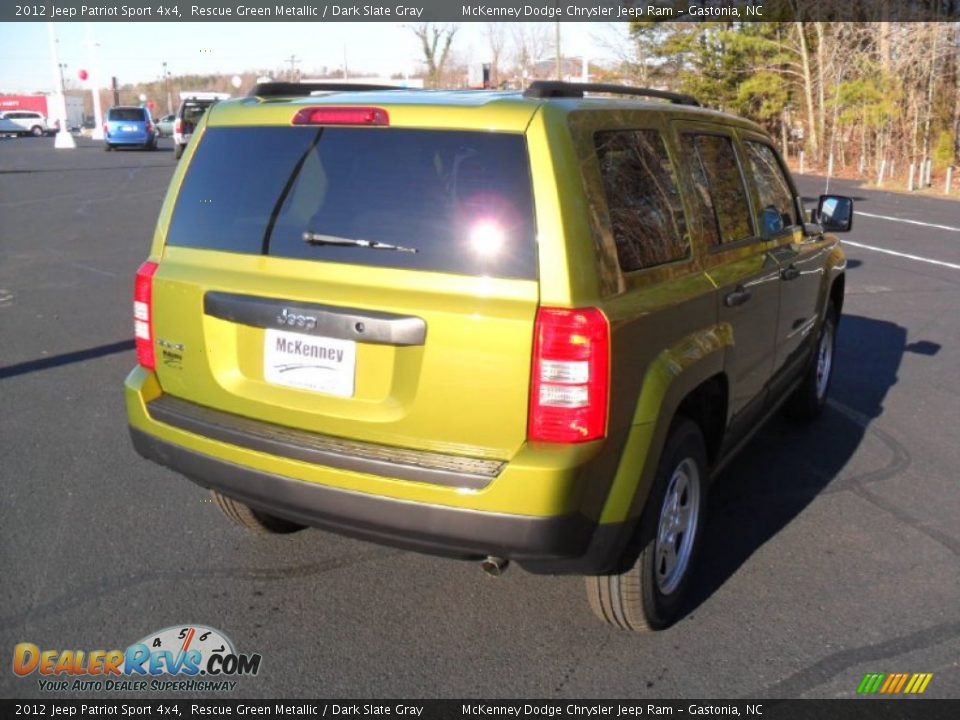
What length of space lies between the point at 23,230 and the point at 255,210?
1283 centimetres

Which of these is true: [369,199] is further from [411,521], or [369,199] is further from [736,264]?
[736,264]

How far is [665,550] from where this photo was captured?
3.42m

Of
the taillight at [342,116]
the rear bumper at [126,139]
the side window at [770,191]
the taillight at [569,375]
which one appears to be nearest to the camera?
the taillight at [569,375]

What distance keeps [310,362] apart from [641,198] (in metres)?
1.26

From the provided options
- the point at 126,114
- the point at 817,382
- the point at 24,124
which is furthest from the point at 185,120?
the point at 24,124

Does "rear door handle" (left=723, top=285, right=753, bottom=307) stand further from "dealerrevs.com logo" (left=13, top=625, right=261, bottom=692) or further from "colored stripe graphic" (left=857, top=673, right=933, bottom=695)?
"dealerrevs.com logo" (left=13, top=625, right=261, bottom=692)

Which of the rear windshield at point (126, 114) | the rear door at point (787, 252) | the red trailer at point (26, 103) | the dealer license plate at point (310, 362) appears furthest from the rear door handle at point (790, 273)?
the red trailer at point (26, 103)

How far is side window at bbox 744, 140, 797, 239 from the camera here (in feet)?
14.2

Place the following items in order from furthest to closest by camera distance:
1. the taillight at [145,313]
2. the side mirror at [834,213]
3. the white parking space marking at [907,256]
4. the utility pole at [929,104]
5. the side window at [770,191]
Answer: the utility pole at [929,104] < the white parking space marking at [907,256] < the side mirror at [834,213] < the side window at [770,191] < the taillight at [145,313]

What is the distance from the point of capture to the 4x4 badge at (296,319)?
2.92m

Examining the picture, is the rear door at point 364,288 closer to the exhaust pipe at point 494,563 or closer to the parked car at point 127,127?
the exhaust pipe at point 494,563

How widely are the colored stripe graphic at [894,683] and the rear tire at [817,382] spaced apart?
8.34 ft
